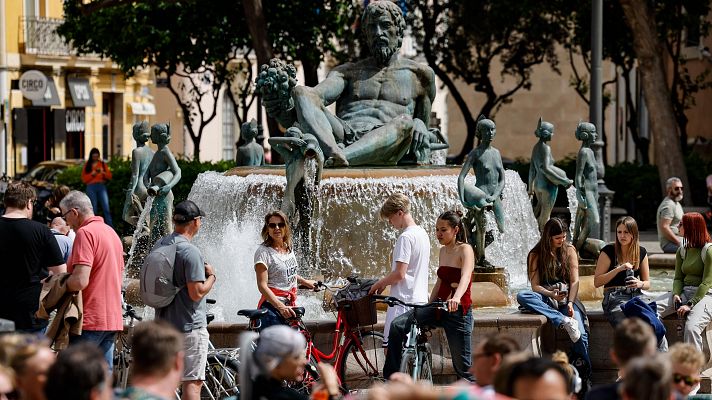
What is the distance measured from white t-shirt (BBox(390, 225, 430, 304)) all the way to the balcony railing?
36.5m

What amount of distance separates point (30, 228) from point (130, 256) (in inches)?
250

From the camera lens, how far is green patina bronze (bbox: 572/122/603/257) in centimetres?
1579

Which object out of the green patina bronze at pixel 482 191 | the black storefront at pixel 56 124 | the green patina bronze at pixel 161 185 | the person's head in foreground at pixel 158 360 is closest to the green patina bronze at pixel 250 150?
the green patina bronze at pixel 161 185

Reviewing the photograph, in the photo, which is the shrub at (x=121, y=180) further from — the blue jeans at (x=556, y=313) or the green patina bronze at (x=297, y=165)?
the blue jeans at (x=556, y=313)

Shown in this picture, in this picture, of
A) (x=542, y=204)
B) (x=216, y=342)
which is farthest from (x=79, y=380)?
(x=542, y=204)

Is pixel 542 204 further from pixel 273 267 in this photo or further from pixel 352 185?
pixel 273 267

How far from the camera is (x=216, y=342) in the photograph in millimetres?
11773

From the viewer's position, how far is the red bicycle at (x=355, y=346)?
1117 centimetres

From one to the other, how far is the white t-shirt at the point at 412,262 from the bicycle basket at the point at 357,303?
25cm

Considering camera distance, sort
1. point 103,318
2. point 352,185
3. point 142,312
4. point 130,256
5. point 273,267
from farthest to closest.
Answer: point 130,256, point 352,185, point 142,312, point 273,267, point 103,318

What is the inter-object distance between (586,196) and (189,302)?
6.74 meters

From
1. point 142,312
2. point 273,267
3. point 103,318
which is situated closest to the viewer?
point 103,318

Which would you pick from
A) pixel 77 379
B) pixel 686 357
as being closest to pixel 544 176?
pixel 686 357

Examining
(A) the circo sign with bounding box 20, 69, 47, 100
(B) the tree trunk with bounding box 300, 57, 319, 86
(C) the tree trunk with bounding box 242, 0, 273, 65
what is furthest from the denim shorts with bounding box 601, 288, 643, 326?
(A) the circo sign with bounding box 20, 69, 47, 100
